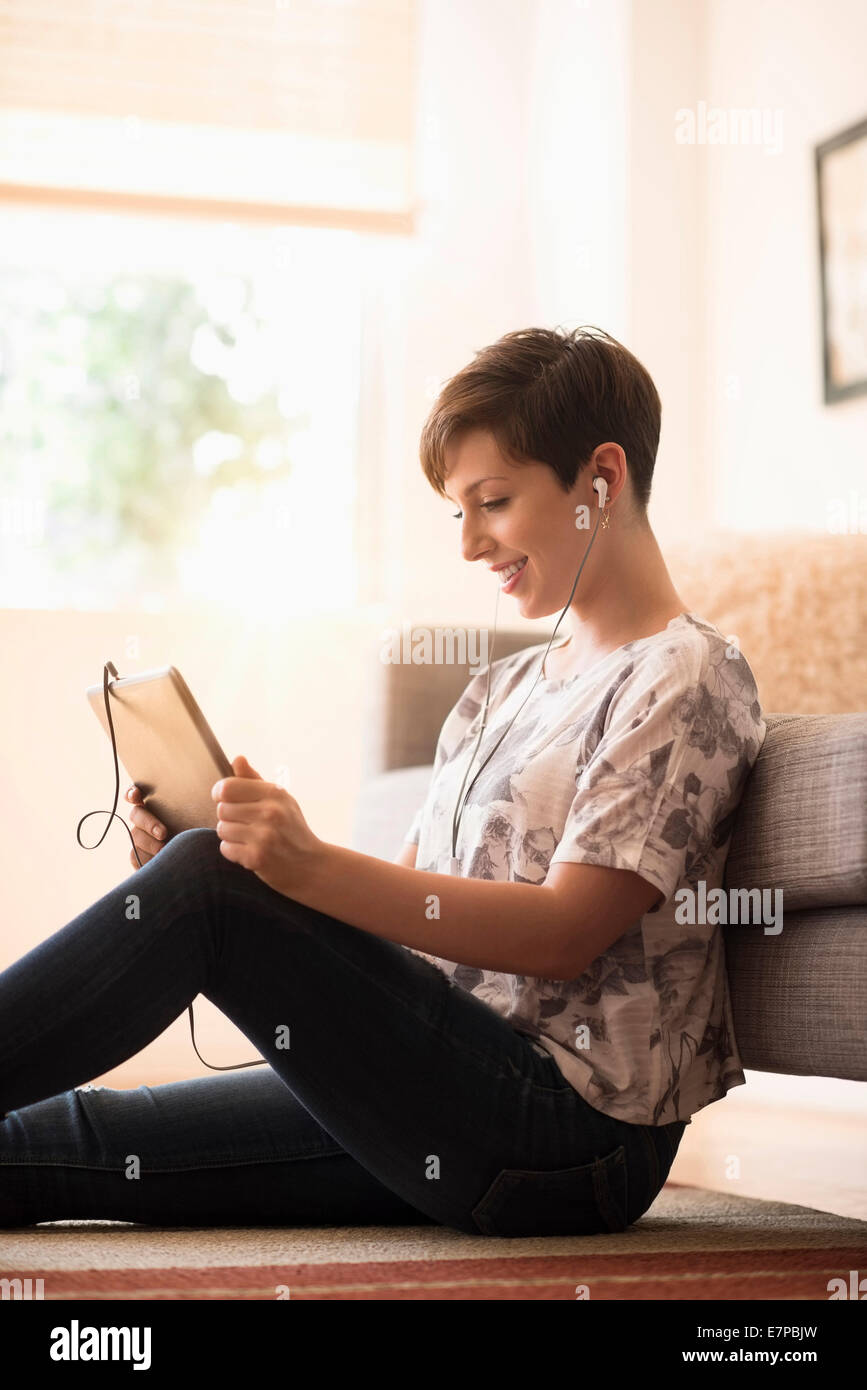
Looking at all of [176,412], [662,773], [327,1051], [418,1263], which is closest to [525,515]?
[662,773]

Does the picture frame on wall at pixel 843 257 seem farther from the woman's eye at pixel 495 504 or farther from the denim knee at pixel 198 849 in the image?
the denim knee at pixel 198 849

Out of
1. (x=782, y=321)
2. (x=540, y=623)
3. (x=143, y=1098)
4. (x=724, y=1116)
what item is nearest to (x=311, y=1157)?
(x=143, y=1098)

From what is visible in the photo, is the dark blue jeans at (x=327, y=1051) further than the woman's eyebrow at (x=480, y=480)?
No

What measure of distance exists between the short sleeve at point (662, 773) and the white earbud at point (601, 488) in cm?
16

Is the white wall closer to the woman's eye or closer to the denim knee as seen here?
the woman's eye

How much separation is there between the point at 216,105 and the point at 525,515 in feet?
6.87

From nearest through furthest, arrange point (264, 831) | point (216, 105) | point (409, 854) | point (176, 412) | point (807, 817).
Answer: point (264, 831), point (807, 817), point (409, 854), point (216, 105), point (176, 412)

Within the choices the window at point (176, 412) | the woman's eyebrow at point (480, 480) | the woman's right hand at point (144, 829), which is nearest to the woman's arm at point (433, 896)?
the woman's right hand at point (144, 829)

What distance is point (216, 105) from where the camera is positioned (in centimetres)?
295

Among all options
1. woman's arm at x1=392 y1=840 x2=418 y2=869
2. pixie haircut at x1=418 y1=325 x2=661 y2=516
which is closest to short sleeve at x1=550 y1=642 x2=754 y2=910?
pixie haircut at x1=418 y1=325 x2=661 y2=516

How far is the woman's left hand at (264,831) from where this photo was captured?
3.29 feet

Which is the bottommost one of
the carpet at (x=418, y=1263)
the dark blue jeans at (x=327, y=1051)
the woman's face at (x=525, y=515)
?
the carpet at (x=418, y=1263)

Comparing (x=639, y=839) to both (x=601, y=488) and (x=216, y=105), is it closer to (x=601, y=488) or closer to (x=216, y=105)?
(x=601, y=488)
